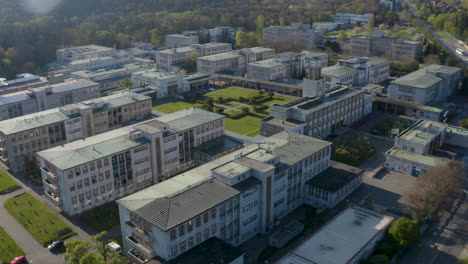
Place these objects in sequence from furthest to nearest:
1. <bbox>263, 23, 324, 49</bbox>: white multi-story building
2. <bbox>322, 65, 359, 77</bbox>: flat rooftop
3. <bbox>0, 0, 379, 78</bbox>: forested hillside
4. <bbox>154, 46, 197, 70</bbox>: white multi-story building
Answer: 1. <bbox>263, 23, 324, 49</bbox>: white multi-story building
2. <bbox>0, 0, 379, 78</bbox>: forested hillside
3. <bbox>154, 46, 197, 70</bbox>: white multi-story building
4. <bbox>322, 65, 359, 77</bbox>: flat rooftop

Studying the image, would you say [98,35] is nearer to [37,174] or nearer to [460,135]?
[37,174]

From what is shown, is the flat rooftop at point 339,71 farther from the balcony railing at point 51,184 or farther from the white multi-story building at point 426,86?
the balcony railing at point 51,184

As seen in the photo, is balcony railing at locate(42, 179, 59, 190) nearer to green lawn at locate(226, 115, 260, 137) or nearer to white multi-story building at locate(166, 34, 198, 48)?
green lawn at locate(226, 115, 260, 137)

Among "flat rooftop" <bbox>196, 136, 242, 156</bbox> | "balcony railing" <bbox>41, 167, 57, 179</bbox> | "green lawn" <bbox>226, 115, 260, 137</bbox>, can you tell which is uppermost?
"balcony railing" <bbox>41, 167, 57, 179</bbox>

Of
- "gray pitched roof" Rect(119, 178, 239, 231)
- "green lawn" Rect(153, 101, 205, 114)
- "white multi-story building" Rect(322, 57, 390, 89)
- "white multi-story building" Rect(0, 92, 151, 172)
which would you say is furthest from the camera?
"white multi-story building" Rect(322, 57, 390, 89)

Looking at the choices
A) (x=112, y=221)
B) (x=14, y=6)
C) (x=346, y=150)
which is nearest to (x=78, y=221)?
(x=112, y=221)

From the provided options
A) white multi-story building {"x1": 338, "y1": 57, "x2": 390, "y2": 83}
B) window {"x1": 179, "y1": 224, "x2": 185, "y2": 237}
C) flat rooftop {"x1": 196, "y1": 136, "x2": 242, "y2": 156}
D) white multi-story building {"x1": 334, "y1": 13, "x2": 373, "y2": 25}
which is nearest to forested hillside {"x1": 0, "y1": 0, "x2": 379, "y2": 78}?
white multi-story building {"x1": 334, "y1": 13, "x2": 373, "y2": 25}
